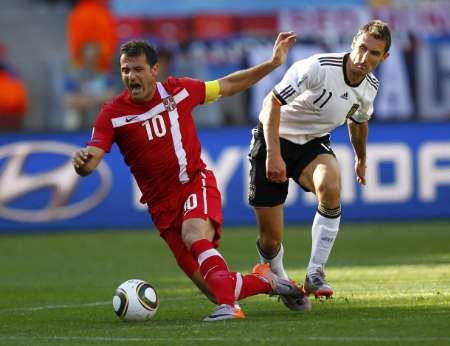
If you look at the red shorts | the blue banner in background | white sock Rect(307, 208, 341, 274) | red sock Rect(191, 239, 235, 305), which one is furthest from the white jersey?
the blue banner in background

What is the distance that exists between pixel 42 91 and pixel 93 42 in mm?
1543

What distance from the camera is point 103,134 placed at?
28.2ft

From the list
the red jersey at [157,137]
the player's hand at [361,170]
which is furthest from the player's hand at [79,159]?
the player's hand at [361,170]

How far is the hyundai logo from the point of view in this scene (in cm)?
1719

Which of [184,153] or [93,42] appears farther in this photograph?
[93,42]

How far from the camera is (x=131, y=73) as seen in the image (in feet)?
28.2

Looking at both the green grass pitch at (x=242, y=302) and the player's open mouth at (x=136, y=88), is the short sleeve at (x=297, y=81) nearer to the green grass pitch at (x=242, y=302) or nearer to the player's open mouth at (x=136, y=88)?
the player's open mouth at (x=136, y=88)

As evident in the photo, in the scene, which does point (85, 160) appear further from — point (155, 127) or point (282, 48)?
point (282, 48)

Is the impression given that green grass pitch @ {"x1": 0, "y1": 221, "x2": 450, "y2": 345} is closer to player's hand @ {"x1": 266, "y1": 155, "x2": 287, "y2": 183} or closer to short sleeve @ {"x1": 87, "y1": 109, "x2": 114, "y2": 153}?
player's hand @ {"x1": 266, "y1": 155, "x2": 287, "y2": 183}

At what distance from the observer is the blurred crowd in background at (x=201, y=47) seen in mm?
19891

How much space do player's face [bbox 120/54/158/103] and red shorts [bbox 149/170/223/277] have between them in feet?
2.32

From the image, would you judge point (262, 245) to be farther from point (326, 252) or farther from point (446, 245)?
point (446, 245)

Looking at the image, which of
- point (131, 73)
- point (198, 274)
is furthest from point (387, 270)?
point (131, 73)

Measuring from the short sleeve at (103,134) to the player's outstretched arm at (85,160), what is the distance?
5.8 inches
